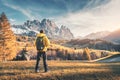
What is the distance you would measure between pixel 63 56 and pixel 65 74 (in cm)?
17075

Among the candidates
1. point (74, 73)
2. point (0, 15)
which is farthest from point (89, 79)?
point (0, 15)

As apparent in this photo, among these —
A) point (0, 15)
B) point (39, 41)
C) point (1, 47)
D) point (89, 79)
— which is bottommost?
point (89, 79)

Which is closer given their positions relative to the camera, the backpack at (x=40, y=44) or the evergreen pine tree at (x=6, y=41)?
the backpack at (x=40, y=44)

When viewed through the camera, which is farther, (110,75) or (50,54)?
(50,54)

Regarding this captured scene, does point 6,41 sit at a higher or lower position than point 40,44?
higher

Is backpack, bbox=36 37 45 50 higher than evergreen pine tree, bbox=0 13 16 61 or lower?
lower

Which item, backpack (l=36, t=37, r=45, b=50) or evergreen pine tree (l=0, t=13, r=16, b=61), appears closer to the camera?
backpack (l=36, t=37, r=45, b=50)

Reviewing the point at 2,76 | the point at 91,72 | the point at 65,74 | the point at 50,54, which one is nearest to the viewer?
the point at 2,76

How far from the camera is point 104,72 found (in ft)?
86.9

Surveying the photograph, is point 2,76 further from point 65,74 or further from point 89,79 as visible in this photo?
point 89,79

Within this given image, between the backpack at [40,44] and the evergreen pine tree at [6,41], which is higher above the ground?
the evergreen pine tree at [6,41]

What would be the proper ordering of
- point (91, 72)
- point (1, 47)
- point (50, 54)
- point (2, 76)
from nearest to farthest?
point (2, 76) < point (91, 72) < point (1, 47) < point (50, 54)

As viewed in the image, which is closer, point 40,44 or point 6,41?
point 40,44

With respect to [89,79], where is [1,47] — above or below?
above
